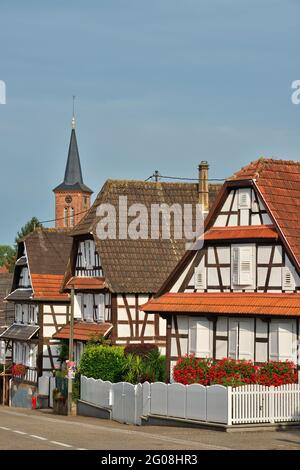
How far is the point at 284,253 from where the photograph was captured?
41594mm

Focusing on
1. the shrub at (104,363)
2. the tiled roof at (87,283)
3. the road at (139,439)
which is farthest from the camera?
the tiled roof at (87,283)

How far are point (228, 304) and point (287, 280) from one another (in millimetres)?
2692

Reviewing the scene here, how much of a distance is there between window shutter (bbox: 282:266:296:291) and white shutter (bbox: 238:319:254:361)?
2014mm

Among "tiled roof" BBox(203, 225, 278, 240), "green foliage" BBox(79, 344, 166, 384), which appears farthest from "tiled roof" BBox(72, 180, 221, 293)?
"tiled roof" BBox(203, 225, 278, 240)

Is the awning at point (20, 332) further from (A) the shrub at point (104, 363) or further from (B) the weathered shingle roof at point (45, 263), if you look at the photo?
(A) the shrub at point (104, 363)

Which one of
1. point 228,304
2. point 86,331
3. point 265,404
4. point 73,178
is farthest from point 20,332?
point 73,178

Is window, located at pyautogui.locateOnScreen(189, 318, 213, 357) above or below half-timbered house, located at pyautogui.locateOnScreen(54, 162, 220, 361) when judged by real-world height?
below

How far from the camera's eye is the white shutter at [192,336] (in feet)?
146

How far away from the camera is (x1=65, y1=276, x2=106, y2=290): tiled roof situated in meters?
56.0

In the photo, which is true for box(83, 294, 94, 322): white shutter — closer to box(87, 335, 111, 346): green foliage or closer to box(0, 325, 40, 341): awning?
box(87, 335, 111, 346): green foliage

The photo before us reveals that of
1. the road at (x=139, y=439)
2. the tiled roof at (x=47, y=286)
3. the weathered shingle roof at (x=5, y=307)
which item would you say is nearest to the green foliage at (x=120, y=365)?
the road at (x=139, y=439)

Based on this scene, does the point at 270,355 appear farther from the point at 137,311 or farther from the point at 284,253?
the point at 137,311

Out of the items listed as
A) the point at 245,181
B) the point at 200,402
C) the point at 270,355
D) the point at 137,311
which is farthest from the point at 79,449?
the point at 137,311

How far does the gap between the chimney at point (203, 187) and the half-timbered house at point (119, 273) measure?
124mm
